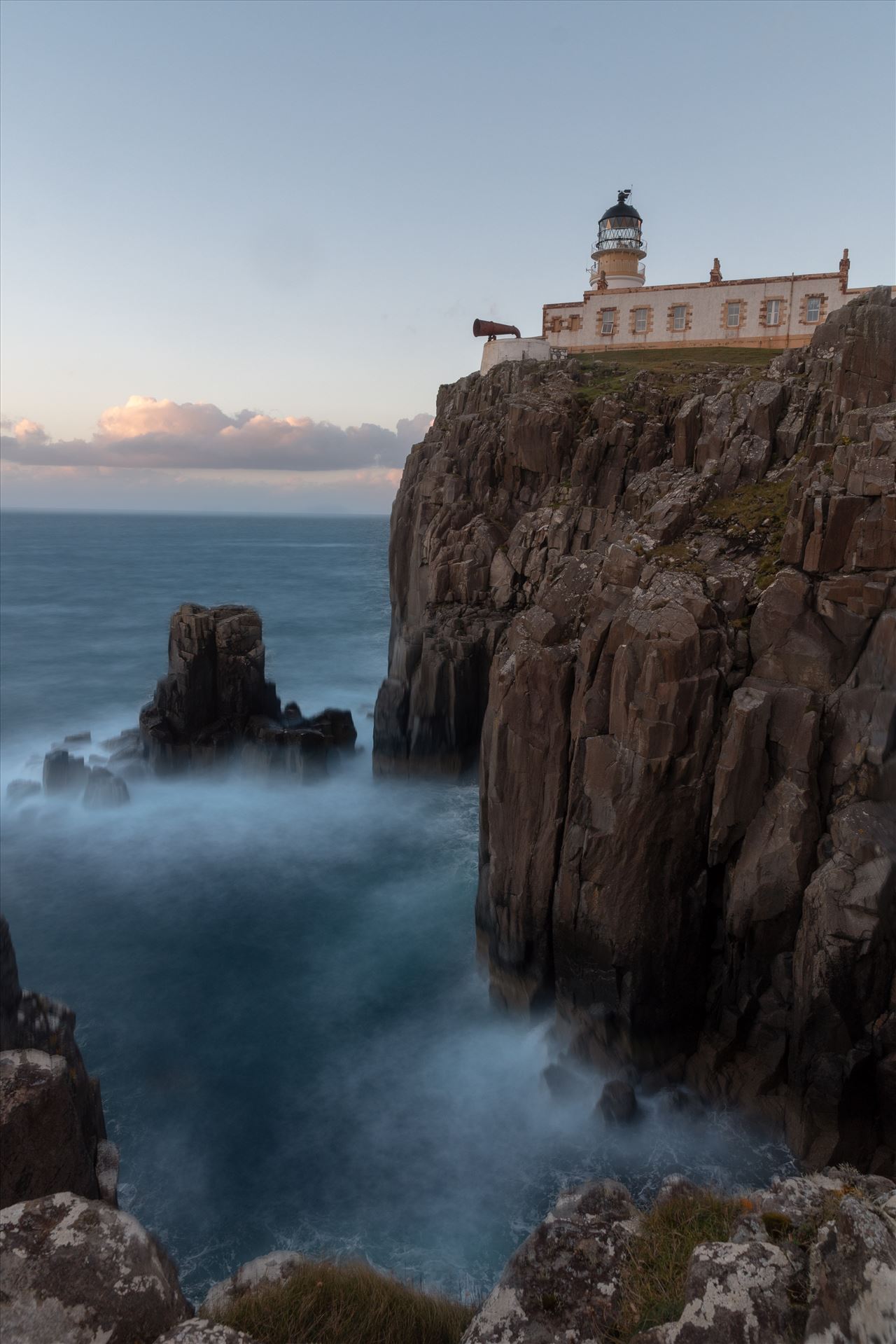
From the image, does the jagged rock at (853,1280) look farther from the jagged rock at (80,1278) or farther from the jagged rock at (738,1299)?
the jagged rock at (80,1278)

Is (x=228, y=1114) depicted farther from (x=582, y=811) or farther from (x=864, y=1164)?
(x=864, y=1164)

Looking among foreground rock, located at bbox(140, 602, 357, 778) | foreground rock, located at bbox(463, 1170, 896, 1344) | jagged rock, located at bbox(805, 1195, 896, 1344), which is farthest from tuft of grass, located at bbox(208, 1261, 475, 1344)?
foreground rock, located at bbox(140, 602, 357, 778)

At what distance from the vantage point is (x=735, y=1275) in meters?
6.37

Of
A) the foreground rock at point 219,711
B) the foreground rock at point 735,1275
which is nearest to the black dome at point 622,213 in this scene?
the foreground rock at point 219,711

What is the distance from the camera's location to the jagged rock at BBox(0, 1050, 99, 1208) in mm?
9172

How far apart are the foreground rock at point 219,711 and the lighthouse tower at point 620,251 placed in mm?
43152

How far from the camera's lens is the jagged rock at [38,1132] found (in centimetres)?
917

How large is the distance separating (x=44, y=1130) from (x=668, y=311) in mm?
58645

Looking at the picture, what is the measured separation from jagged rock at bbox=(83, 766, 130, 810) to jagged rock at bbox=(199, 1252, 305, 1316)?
1025 inches

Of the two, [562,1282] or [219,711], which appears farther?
[219,711]

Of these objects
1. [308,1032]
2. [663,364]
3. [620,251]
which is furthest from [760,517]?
[620,251]

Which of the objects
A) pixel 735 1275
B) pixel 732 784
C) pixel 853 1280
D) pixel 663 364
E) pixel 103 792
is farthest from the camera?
pixel 663 364

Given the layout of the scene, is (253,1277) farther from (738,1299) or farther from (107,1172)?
(738,1299)

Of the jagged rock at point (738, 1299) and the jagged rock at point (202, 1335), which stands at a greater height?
the jagged rock at point (738, 1299)
